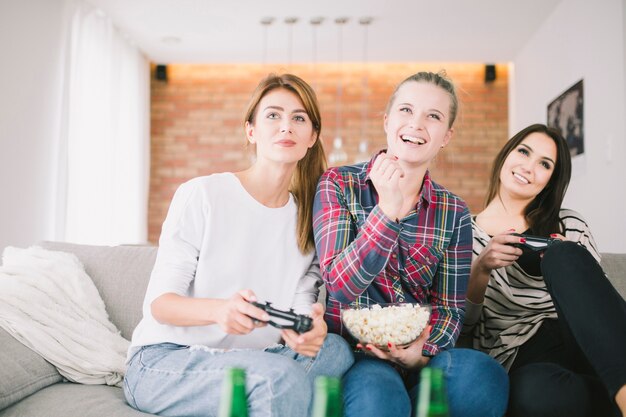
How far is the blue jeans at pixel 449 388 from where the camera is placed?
128 cm

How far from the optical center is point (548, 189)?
198 cm

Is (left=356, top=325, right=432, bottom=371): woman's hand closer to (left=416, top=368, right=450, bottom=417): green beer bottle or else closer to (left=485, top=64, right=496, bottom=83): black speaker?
(left=416, top=368, right=450, bottom=417): green beer bottle

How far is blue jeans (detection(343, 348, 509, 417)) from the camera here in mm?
1277

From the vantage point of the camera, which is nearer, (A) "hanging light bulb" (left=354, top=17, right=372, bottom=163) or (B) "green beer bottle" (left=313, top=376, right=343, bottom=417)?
(B) "green beer bottle" (left=313, top=376, right=343, bottom=417)

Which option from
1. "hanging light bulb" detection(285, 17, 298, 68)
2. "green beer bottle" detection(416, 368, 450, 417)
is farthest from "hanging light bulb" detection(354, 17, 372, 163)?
"green beer bottle" detection(416, 368, 450, 417)

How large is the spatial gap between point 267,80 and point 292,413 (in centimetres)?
91

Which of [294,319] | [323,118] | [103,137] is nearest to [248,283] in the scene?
[294,319]

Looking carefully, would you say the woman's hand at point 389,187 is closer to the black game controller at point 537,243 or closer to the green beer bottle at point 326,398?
the black game controller at point 537,243

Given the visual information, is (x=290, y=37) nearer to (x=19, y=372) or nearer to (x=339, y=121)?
(x=339, y=121)

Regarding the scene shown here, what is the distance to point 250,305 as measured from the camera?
1.12 meters

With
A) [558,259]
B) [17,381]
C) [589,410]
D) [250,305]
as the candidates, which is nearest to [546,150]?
[558,259]

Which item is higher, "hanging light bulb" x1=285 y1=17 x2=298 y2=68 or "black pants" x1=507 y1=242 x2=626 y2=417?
"hanging light bulb" x1=285 y1=17 x2=298 y2=68

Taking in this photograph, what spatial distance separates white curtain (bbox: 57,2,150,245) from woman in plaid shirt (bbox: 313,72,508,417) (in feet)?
10.2

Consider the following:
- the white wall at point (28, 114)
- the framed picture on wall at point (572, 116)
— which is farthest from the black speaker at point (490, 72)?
the white wall at point (28, 114)
